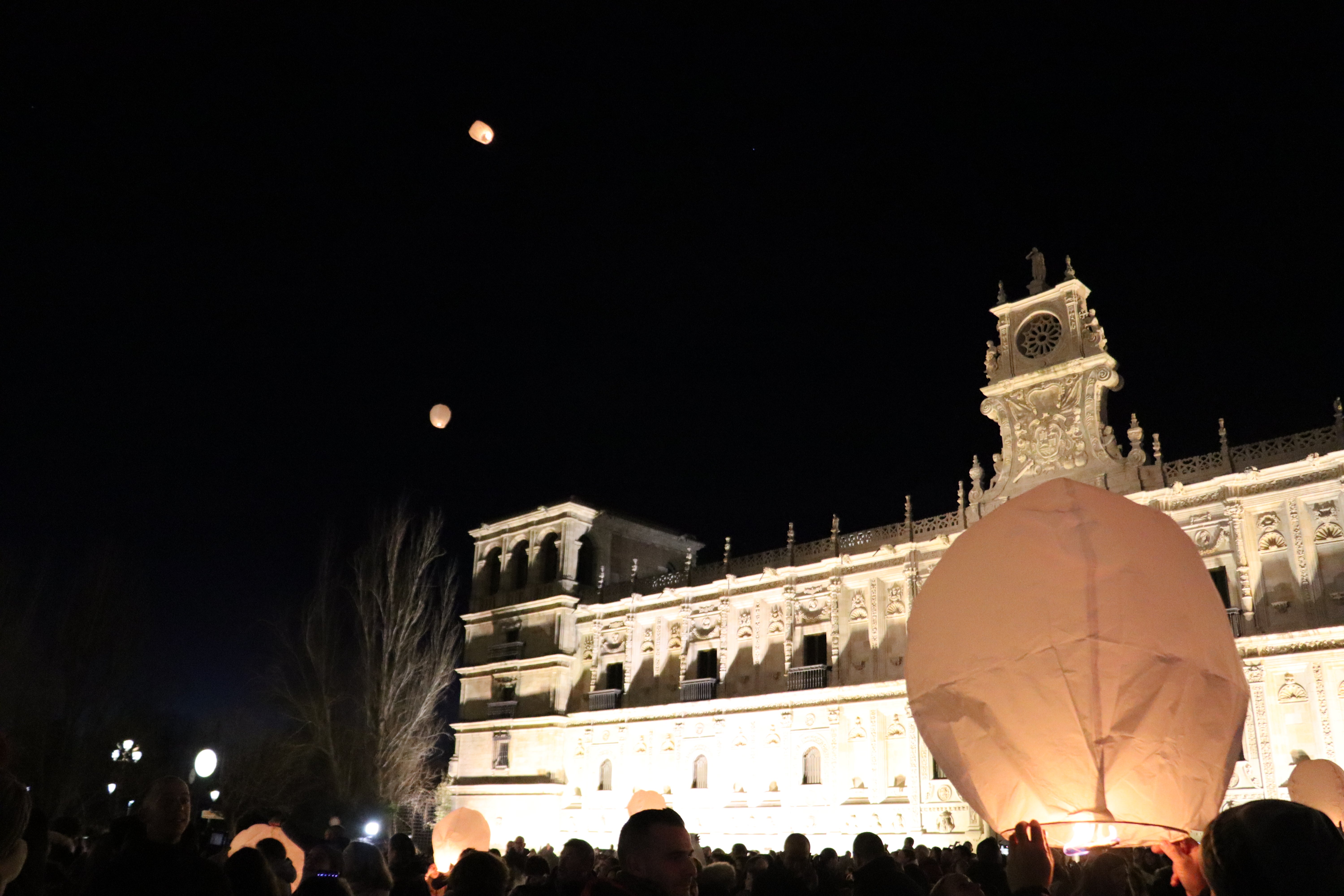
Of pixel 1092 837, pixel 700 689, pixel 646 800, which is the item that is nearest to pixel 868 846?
pixel 1092 837

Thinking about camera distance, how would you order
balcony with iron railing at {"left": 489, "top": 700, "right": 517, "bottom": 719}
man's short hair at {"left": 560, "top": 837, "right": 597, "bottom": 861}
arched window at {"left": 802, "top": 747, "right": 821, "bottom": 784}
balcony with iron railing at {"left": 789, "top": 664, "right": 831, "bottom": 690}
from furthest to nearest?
balcony with iron railing at {"left": 489, "top": 700, "right": 517, "bottom": 719} < balcony with iron railing at {"left": 789, "top": 664, "right": 831, "bottom": 690} < arched window at {"left": 802, "top": 747, "right": 821, "bottom": 784} < man's short hair at {"left": 560, "top": 837, "right": 597, "bottom": 861}

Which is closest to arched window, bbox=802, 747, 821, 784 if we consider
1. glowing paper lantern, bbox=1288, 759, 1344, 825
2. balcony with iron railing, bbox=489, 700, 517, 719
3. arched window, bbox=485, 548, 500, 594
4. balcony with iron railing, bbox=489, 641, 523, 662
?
balcony with iron railing, bbox=489, 700, 517, 719

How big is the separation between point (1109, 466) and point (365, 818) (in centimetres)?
2606

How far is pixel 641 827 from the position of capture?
4.18 m

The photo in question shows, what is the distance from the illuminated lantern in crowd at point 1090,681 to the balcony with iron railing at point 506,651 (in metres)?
38.8

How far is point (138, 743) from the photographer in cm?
4166

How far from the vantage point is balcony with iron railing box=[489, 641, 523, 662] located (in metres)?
41.9

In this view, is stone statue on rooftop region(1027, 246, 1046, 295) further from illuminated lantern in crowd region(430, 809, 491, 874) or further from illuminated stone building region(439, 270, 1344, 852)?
illuminated lantern in crowd region(430, 809, 491, 874)

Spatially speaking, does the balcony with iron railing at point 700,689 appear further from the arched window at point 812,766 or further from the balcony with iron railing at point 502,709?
the balcony with iron railing at point 502,709

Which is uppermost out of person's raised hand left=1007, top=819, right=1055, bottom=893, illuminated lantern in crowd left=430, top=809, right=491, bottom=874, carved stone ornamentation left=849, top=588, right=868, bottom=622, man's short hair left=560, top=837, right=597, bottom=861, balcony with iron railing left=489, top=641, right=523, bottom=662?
carved stone ornamentation left=849, top=588, right=868, bottom=622

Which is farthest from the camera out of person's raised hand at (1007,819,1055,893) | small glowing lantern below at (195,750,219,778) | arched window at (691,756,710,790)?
arched window at (691,756,710,790)

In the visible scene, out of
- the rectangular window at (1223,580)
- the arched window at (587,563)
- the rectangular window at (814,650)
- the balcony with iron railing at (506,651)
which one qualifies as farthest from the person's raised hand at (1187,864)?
the balcony with iron railing at (506,651)

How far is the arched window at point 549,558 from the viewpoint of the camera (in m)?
42.1

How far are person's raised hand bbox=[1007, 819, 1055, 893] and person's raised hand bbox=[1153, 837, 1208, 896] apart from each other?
0.46 meters
